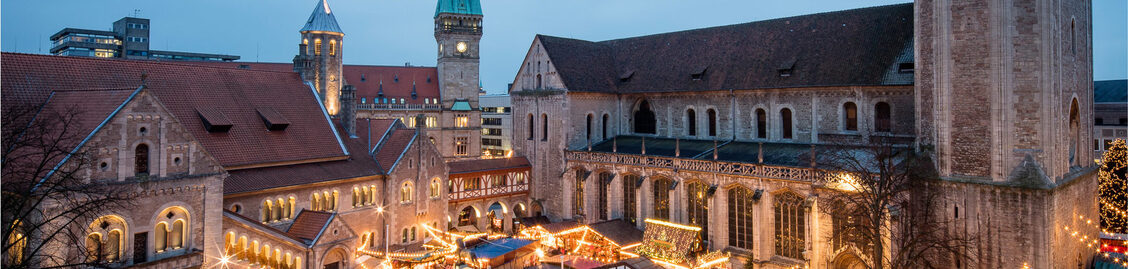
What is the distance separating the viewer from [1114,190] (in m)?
39.8

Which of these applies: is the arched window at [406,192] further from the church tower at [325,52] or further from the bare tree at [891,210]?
the bare tree at [891,210]

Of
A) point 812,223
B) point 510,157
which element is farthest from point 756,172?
point 510,157

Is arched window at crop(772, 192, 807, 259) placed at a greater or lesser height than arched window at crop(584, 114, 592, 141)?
lesser

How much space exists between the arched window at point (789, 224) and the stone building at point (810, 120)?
0.09 meters

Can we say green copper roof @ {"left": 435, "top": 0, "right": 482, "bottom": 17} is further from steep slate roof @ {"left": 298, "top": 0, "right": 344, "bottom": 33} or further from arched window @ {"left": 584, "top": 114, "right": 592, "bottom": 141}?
arched window @ {"left": 584, "top": 114, "right": 592, "bottom": 141}

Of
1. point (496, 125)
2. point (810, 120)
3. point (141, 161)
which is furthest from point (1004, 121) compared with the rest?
point (496, 125)

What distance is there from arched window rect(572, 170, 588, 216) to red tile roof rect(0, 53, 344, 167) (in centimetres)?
1553

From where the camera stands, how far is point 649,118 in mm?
46219

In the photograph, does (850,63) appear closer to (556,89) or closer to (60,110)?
(556,89)

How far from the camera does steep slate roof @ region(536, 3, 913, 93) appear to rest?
34812 mm

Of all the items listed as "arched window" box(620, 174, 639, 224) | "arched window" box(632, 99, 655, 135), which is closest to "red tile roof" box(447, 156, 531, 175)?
"arched window" box(632, 99, 655, 135)

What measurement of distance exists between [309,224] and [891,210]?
84.4ft

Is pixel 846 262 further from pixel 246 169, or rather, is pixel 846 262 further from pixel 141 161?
pixel 141 161

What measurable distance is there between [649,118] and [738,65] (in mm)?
7844
